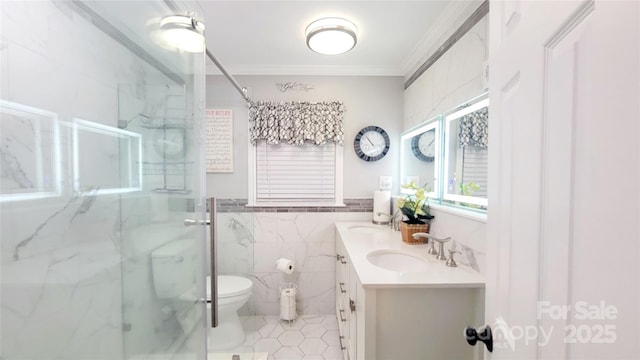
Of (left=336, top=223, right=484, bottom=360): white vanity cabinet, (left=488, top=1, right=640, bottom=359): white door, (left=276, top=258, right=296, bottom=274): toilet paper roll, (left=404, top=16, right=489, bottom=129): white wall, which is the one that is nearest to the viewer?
(left=488, top=1, right=640, bottom=359): white door

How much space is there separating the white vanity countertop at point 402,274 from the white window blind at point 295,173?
717 mm

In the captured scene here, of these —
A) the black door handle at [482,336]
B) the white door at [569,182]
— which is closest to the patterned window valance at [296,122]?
the white door at [569,182]

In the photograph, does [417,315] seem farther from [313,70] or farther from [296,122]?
[313,70]

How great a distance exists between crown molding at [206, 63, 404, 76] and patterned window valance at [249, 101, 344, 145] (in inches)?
11.4

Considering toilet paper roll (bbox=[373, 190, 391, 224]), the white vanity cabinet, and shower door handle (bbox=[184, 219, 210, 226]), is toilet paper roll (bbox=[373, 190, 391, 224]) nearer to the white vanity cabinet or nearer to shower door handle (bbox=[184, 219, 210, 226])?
the white vanity cabinet

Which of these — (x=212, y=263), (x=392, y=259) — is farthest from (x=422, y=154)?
(x=212, y=263)

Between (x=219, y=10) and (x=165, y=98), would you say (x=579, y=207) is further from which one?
(x=219, y=10)

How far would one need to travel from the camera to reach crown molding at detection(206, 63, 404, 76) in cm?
239

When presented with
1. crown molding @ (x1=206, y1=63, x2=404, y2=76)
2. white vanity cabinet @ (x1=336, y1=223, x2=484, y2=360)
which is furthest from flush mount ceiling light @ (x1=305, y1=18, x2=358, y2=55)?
white vanity cabinet @ (x1=336, y1=223, x2=484, y2=360)

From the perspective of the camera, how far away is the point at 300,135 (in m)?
2.38

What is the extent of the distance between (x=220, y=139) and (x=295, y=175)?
728 mm

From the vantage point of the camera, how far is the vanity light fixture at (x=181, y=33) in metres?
1.19

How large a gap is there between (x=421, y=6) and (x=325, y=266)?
83.5 inches

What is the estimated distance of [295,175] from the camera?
8.08 feet
